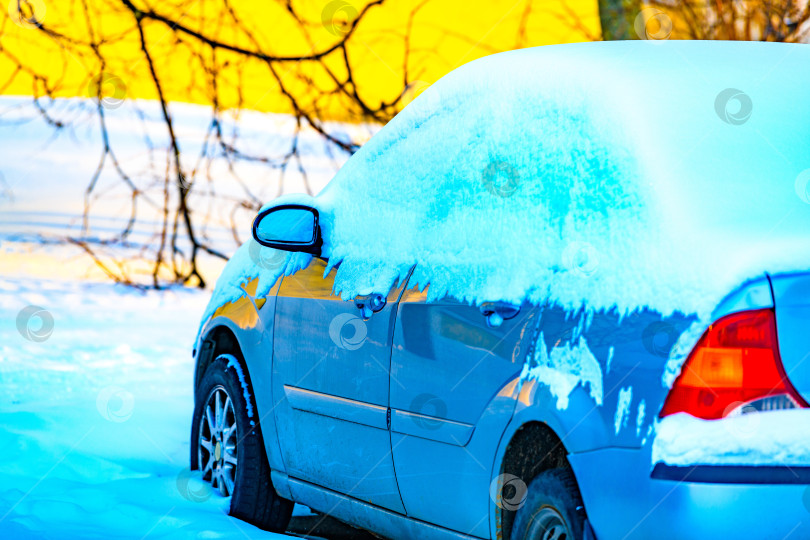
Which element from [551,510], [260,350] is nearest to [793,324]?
[551,510]

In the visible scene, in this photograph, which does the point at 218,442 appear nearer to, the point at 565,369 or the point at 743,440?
the point at 565,369

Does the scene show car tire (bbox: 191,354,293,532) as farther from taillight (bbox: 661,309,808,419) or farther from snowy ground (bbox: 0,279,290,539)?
taillight (bbox: 661,309,808,419)

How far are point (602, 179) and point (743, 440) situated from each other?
2.58ft

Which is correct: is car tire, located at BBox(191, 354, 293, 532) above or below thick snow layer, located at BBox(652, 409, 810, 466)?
below

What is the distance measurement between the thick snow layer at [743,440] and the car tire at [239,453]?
2.44m

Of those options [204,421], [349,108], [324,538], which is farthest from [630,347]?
[349,108]

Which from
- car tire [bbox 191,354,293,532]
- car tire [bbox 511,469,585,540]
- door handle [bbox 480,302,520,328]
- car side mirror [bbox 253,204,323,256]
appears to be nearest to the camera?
car tire [bbox 511,469,585,540]

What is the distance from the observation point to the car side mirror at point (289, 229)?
3.78 m

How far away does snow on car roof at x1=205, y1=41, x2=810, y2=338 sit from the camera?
2250mm

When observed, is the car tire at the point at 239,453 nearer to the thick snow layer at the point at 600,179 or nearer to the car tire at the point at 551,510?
the thick snow layer at the point at 600,179

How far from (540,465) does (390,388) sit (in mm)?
744

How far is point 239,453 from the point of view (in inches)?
167

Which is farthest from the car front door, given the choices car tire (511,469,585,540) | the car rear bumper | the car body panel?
the car body panel

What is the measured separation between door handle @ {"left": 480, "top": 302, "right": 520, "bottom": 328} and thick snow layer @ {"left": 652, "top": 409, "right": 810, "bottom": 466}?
0.68m
